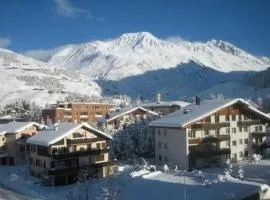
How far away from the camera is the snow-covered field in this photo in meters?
38.2

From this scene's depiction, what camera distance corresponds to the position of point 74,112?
12812 cm

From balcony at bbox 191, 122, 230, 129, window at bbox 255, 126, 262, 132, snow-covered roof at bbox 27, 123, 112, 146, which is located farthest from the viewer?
window at bbox 255, 126, 262, 132

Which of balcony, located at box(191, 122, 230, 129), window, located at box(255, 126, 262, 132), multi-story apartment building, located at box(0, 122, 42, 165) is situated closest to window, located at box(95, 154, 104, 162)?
balcony, located at box(191, 122, 230, 129)

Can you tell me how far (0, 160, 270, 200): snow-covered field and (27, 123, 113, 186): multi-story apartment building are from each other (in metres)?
1.93

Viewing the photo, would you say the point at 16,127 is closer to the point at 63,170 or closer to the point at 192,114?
the point at 63,170

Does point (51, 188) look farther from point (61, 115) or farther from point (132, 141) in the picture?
point (61, 115)

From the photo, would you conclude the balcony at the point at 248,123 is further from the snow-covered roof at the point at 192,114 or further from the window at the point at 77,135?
the window at the point at 77,135

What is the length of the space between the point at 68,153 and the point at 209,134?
2074cm

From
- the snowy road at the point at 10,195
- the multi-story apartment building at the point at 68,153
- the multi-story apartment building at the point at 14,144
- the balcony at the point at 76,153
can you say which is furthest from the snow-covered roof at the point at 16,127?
the snowy road at the point at 10,195

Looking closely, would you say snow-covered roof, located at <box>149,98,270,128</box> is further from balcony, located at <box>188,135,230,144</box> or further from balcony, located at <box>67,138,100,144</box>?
balcony, located at <box>67,138,100,144</box>

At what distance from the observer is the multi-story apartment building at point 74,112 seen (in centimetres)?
12488

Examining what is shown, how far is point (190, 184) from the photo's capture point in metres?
41.2

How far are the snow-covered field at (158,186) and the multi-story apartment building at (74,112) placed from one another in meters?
68.5

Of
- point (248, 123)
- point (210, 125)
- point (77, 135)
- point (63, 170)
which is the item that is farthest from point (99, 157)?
point (248, 123)
